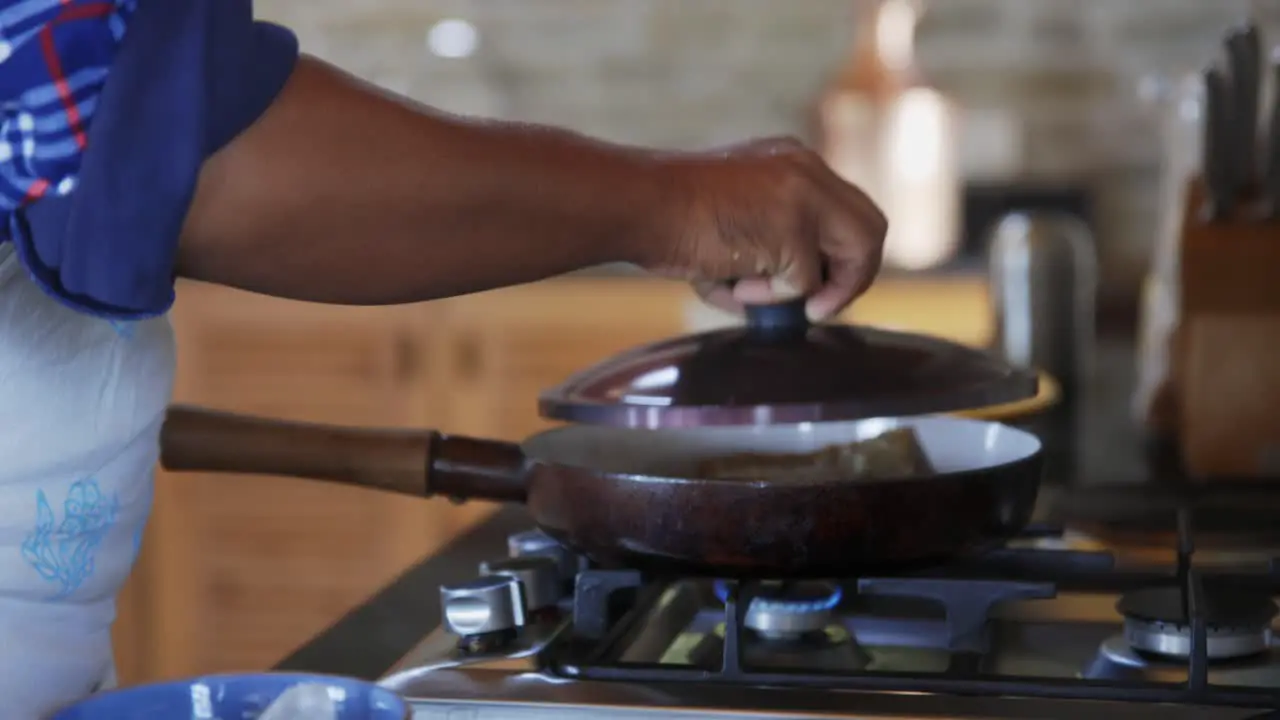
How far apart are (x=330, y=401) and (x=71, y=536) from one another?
195 cm

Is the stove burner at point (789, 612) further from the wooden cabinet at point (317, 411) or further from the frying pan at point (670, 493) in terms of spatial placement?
the wooden cabinet at point (317, 411)

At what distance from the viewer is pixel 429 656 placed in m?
0.80

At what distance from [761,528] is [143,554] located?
2293 mm

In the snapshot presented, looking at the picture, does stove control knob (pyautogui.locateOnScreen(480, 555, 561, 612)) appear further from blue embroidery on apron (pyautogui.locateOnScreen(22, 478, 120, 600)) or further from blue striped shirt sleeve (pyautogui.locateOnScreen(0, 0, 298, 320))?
blue striped shirt sleeve (pyautogui.locateOnScreen(0, 0, 298, 320))

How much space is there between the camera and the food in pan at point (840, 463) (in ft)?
2.96

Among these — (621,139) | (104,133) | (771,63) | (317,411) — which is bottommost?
(317,411)

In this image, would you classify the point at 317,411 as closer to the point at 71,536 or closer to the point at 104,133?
the point at 71,536

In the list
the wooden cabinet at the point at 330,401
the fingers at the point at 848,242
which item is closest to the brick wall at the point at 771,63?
the wooden cabinet at the point at 330,401

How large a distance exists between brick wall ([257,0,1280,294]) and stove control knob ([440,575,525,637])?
2.13 meters

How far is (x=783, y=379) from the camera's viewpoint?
2.51 ft

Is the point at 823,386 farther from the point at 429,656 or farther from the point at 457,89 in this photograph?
the point at 457,89

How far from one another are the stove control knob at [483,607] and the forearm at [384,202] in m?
0.18

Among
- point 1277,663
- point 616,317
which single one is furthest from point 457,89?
point 1277,663

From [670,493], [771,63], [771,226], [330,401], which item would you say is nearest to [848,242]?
[771,226]
